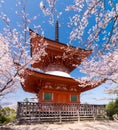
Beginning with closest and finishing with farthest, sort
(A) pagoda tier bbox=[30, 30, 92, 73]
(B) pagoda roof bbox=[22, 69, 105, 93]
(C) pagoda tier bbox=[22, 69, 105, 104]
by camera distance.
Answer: (B) pagoda roof bbox=[22, 69, 105, 93]
(C) pagoda tier bbox=[22, 69, 105, 104]
(A) pagoda tier bbox=[30, 30, 92, 73]

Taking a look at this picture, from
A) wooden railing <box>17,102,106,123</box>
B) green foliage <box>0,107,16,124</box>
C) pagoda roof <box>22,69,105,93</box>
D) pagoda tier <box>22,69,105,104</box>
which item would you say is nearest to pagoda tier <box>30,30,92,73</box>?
pagoda roof <box>22,69,105,93</box>

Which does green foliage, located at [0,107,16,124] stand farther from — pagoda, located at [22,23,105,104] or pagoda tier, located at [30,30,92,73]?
pagoda tier, located at [30,30,92,73]

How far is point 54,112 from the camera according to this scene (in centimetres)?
1289

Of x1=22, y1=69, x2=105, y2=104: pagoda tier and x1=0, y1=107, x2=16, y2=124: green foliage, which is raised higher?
x1=22, y1=69, x2=105, y2=104: pagoda tier

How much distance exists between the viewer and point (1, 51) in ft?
36.4

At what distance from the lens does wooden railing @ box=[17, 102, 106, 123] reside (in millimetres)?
11524

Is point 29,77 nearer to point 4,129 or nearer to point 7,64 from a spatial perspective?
point 7,64

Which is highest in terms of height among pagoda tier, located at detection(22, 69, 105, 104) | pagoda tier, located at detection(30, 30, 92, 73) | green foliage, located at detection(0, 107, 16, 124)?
pagoda tier, located at detection(30, 30, 92, 73)

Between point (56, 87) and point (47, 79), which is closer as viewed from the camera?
point (47, 79)

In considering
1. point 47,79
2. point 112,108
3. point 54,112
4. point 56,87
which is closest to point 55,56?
point 47,79

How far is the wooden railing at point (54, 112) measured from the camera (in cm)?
1152

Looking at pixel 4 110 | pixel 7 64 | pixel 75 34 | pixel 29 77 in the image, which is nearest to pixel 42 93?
pixel 29 77

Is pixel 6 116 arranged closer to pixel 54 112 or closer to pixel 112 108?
pixel 54 112

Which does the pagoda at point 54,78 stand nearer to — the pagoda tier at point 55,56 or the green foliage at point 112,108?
the pagoda tier at point 55,56
